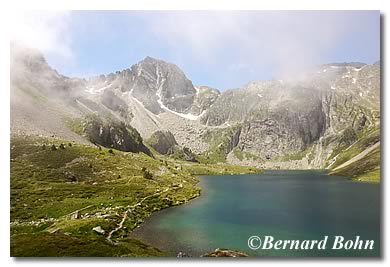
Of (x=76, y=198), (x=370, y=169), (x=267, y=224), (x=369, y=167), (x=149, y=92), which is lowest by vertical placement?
(x=267, y=224)

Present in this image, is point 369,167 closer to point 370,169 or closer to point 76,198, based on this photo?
point 370,169

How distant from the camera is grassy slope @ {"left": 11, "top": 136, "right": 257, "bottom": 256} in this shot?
24.7 metres

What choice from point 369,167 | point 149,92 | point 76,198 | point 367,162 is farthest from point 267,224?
point 367,162

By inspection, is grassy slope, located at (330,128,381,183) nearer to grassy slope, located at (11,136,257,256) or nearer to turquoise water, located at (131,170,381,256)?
turquoise water, located at (131,170,381,256)

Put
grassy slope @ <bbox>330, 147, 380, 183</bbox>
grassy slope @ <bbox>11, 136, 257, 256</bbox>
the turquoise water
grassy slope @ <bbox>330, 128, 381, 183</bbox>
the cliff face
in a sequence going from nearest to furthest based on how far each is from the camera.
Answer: grassy slope @ <bbox>11, 136, 257, 256</bbox>, the turquoise water, the cliff face, grassy slope @ <bbox>330, 147, 380, 183</bbox>, grassy slope @ <bbox>330, 128, 381, 183</bbox>

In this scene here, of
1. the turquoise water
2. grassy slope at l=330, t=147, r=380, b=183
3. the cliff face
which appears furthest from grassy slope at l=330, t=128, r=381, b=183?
the turquoise water

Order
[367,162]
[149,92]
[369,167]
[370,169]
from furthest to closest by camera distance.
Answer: [367,162]
[369,167]
[149,92]
[370,169]

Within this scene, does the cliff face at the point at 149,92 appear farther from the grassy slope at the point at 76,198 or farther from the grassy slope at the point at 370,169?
the grassy slope at the point at 76,198

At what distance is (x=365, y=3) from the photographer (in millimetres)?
25234

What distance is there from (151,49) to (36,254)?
17.9 meters

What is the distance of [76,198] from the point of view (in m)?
30.0

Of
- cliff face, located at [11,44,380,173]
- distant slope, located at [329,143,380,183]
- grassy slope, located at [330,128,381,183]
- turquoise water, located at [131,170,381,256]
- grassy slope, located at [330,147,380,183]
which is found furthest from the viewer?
grassy slope, located at [330,128,381,183]

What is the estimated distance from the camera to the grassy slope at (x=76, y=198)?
2469cm

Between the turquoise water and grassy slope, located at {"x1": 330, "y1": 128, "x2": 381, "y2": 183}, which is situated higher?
Result: grassy slope, located at {"x1": 330, "y1": 128, "x2": 381, "y2": 183}
